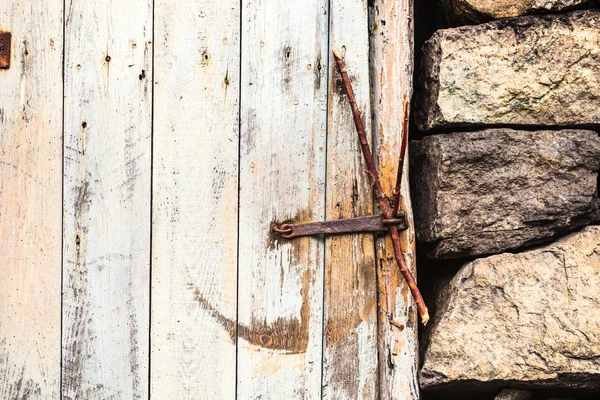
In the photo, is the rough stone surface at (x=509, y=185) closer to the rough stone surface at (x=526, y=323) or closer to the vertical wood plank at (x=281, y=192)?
the rough stone surface at (x=526, y=323)

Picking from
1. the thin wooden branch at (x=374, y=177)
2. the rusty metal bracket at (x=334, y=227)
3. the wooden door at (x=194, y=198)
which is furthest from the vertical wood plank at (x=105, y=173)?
the thin wooden branch at (x=374, y=177)

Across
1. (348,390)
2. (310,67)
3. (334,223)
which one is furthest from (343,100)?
(348,390)

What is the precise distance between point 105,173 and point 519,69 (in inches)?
32.4

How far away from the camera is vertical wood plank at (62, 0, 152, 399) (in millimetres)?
1537

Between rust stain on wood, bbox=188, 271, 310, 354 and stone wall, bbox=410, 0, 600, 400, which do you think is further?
rust stain on wood, bbox=188, 271, 310, 354

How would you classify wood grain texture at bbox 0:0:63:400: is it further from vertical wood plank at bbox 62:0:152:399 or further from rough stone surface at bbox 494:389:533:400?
rough stone surface at bbox 494:389:533:400

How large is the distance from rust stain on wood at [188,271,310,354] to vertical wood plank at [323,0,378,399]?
0.04 meters

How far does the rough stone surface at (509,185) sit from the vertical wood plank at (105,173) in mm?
583

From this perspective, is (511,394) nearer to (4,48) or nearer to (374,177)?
(374,177)

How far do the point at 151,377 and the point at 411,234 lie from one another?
59cm

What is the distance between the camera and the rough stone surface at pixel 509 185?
147cm

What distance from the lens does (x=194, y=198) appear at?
155cm

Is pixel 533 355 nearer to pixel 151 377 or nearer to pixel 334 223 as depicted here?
pixel 334 223

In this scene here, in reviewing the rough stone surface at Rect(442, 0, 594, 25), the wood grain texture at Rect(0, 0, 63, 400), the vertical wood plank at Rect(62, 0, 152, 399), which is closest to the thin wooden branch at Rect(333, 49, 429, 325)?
the rough stone surface at Rect(442, 0, 594, 25)
